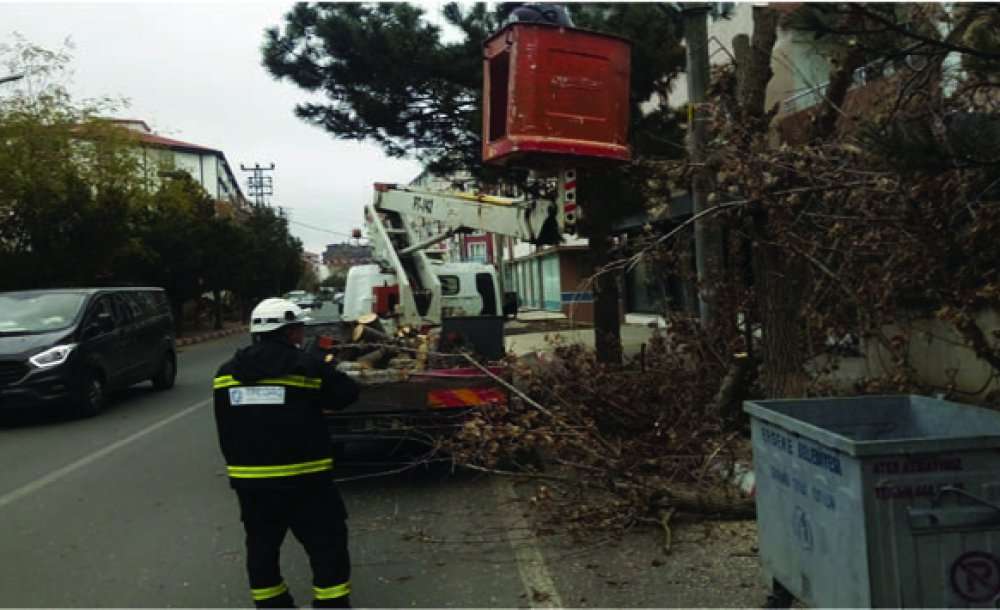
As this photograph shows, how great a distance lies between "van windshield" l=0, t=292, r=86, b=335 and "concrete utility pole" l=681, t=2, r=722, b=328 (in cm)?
837

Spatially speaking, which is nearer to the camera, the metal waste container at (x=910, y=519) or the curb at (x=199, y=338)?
the metal waste container at (x=910, y=519)

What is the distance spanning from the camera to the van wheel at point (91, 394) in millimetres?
10789

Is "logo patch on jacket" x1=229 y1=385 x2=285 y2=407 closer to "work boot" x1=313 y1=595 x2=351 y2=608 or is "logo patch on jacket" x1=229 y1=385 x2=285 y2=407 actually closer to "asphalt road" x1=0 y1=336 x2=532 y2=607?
"work boot" x1=313 y1=595 x2=351 y2=608

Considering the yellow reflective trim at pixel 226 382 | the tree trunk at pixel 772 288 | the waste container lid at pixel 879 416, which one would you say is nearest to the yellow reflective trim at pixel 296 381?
the yellow reflective trim at pixel 226 382

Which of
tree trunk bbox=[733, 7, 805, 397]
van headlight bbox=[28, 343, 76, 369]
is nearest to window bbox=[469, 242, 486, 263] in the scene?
van headlight bbox=[28, 343, 76, 369]

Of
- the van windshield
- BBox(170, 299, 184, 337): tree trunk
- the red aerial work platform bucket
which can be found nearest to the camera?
the red aerial work platform bucket

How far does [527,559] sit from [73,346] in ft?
26.6

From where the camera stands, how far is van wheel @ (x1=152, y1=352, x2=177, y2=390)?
14.1 metres

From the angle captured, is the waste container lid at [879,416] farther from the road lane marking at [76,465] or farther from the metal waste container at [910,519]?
the road lane marking at [76,465]

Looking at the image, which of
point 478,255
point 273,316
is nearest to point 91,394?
point 273,316

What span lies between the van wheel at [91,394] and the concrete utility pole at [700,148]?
8031 millimetres

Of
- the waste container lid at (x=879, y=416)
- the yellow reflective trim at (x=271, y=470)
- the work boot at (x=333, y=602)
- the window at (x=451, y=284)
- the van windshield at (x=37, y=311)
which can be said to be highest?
the window at (x=451, y=284)

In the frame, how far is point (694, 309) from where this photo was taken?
28.3 feet

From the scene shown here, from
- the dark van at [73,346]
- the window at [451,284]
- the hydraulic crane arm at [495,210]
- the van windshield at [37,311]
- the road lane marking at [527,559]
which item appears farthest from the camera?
the window at [451,284]
